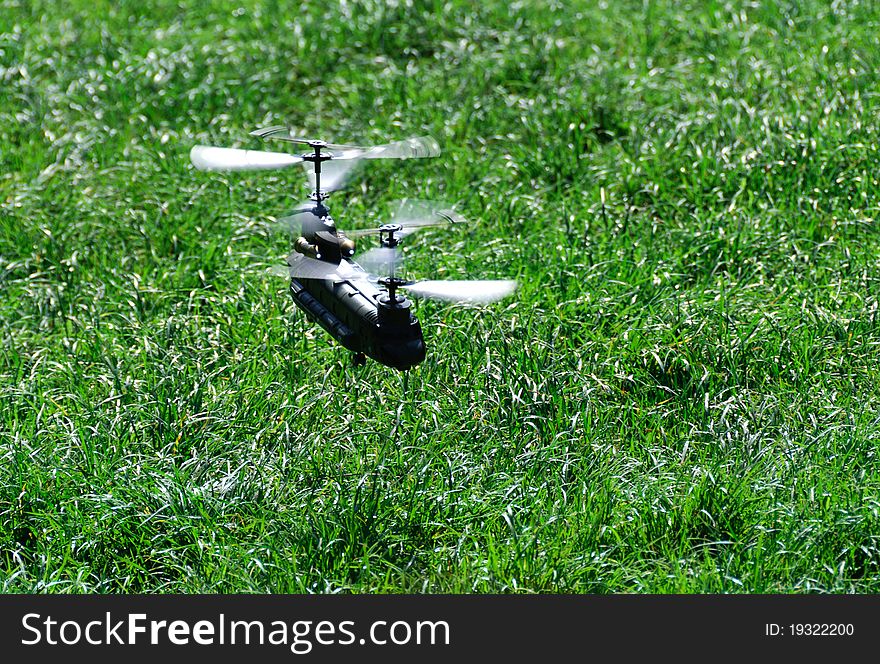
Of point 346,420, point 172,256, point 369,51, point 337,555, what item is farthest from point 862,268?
point 369,51

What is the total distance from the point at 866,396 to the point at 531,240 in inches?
103

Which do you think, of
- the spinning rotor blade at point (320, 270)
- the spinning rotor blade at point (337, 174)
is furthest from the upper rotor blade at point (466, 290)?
the spinning rotor blade at point (337, 174)

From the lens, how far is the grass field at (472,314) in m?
5.94

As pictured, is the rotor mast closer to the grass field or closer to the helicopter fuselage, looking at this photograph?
the helicopter fuselage

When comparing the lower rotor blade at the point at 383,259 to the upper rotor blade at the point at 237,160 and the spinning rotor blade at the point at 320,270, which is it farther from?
the upper rotor blade at the point at 237,160

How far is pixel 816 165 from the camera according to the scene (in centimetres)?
873

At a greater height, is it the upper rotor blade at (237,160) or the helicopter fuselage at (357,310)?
the upper rotor blade at (237,160)

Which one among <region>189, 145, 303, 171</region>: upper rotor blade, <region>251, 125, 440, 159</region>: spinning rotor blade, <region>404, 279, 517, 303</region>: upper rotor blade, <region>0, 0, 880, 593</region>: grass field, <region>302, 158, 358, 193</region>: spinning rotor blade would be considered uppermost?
<region>251, 125, 440, 159</region>: spinning rotor blade

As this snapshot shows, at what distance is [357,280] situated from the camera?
4.97 m

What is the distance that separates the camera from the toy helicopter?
4.79 meters

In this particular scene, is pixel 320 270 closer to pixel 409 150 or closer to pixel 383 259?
pixel 383 259

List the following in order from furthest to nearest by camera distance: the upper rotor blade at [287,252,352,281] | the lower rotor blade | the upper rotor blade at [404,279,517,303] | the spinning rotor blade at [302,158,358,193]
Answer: the spinning rotor blade at [302,158,358,193], the upper rotor blade at [287,252,352,281], the lower rotor blade, the upper rotor blade at [404,279,517,303]

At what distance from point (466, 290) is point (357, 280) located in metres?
0.48

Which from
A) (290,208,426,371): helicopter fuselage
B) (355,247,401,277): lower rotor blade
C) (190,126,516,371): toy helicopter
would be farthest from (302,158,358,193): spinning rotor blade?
(355,247,401,277): lower rotor blade
